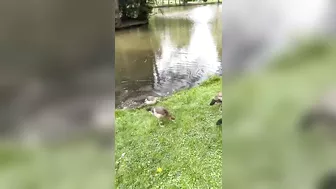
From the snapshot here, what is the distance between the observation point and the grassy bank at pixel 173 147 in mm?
1586

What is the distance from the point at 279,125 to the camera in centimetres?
91

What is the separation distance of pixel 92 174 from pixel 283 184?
1.64ft

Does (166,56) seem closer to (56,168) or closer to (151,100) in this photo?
(151,100)

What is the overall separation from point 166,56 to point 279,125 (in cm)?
311

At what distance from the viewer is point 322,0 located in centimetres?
85

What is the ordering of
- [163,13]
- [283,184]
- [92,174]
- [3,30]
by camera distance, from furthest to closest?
[163,13] → [283,184] → [92,174] → [3,30]

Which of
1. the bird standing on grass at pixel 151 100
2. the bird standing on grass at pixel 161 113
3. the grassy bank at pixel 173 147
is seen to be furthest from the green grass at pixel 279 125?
the bird standing on grass at pixel 151 100

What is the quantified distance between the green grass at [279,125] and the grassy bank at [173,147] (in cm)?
49

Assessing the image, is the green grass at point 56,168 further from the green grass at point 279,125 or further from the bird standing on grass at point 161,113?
the bird standing on grass at point 161,113

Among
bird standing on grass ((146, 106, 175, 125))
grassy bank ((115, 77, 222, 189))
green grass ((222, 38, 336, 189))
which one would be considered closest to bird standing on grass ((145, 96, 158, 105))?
grassy bank ((115, 77, 222, 189))

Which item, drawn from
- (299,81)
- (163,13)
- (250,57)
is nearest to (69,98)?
(250,57)

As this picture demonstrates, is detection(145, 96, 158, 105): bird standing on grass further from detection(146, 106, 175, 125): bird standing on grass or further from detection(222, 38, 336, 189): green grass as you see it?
detection(222, 38, 336, 189): green grass

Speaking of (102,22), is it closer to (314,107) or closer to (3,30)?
(3,30)

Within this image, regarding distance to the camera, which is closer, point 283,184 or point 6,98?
point 6,98
